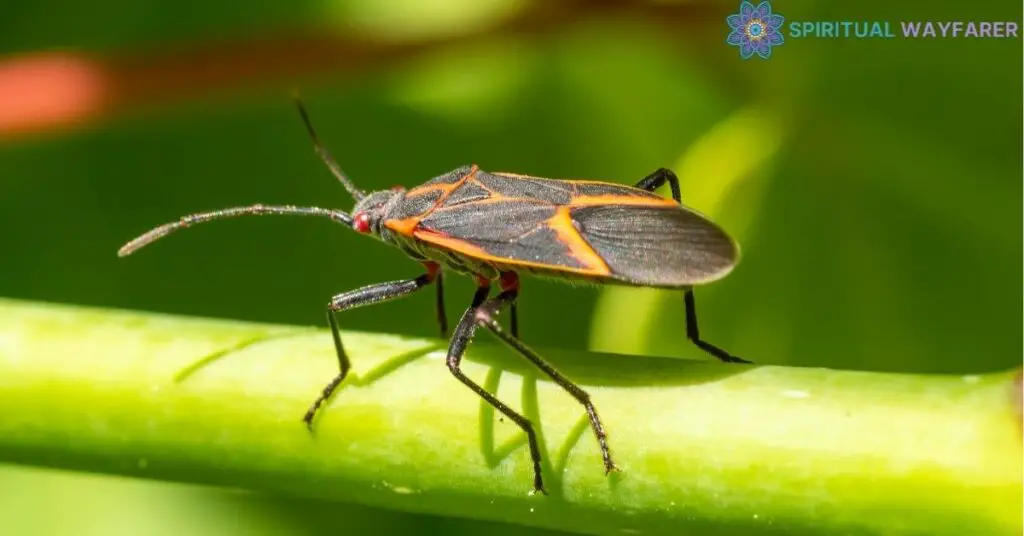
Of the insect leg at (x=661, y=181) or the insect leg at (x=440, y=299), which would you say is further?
the insect leg at (x=440, y=299)

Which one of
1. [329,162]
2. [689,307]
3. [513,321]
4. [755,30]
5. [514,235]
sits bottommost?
[513,321]

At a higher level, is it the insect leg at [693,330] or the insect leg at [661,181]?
the insect leg at [661,181]

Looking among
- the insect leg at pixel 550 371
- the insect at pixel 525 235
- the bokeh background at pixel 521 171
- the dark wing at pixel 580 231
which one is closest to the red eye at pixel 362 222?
the insect at pixel 525 235

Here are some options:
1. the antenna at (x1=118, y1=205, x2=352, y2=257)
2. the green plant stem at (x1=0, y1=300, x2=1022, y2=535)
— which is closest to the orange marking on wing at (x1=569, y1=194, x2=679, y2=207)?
the antenna at (x1=118, y1=205, x2=352, y2=257)

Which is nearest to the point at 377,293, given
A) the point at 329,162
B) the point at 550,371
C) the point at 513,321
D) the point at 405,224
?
the point at 405,224

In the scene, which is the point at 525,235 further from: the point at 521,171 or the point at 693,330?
the point at 521,171

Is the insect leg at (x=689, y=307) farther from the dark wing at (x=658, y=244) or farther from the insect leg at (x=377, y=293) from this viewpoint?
the insect leg at (x=377, y=293)

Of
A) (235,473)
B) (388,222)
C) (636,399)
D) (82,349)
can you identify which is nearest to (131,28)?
(388,222)
